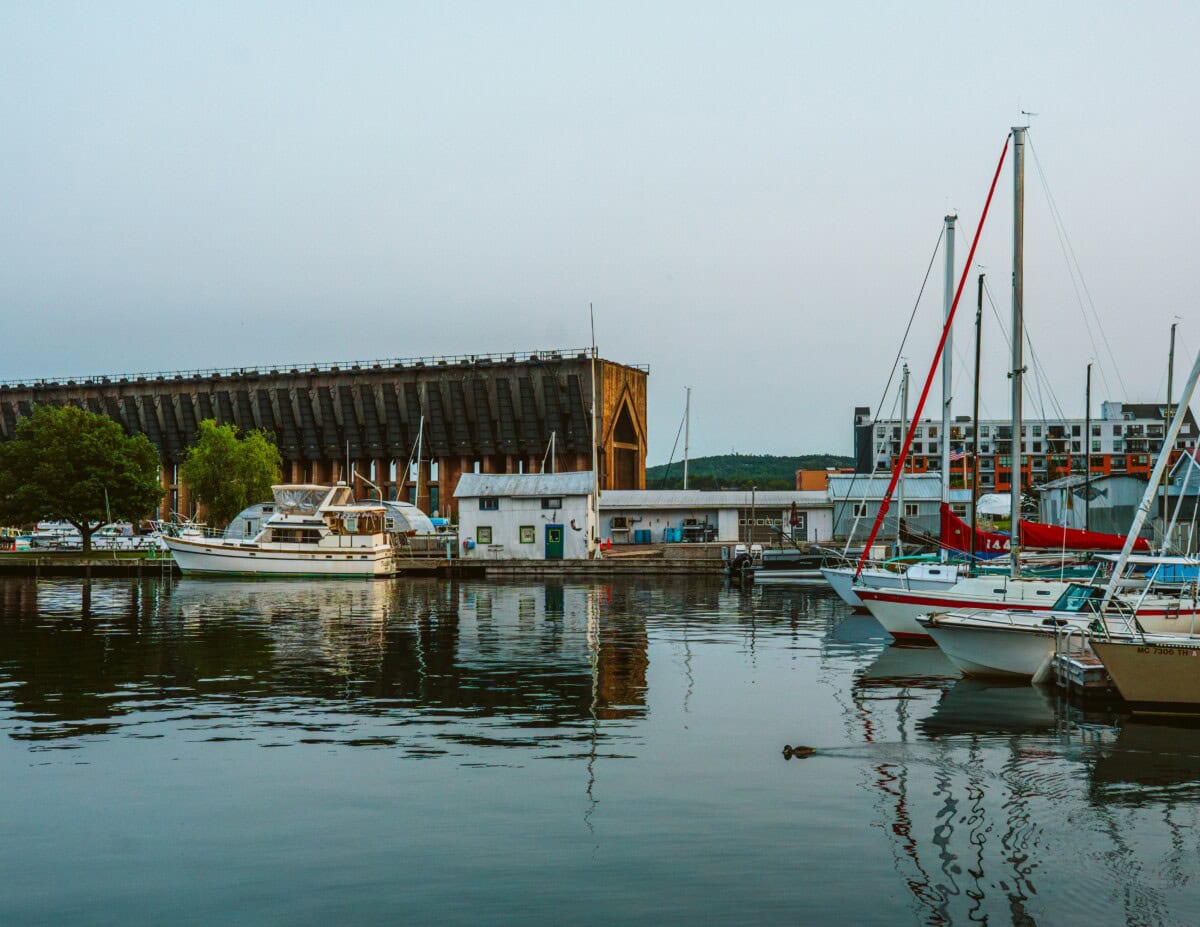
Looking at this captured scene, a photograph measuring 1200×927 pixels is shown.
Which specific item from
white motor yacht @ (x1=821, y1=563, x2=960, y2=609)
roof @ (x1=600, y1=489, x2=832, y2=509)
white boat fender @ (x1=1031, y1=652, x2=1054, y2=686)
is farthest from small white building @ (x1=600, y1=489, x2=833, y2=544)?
white boat fender @ (x1=1031, y1=652, x2=1054, y2=686)

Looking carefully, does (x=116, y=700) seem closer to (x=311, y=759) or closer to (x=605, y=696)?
(x=311, y=759)

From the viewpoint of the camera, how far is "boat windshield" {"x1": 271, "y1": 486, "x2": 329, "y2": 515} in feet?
242

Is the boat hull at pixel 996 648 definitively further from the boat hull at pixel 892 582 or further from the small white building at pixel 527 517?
the small white building at pixel 527 517

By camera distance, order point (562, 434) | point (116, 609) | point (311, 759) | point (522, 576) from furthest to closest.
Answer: point (562, 434)
point (522, 576)
point (116, 609)
point (311, 759)

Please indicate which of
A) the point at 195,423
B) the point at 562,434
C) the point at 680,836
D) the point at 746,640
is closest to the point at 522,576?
the point at 746,640

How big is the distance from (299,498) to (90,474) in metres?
22.5

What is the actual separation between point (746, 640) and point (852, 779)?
20.5 m

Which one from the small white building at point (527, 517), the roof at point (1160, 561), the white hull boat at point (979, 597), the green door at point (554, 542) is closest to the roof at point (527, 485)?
the small white building at point (527, 517)

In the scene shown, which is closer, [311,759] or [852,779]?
[852,779]

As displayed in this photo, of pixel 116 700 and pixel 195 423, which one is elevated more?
pixel 195 423

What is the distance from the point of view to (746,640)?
37.9 m

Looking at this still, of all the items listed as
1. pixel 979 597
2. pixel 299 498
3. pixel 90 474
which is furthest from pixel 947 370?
pixel 90 474

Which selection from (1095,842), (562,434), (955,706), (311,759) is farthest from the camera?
(562,434)

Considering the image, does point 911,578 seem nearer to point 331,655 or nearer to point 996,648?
point 996,648
